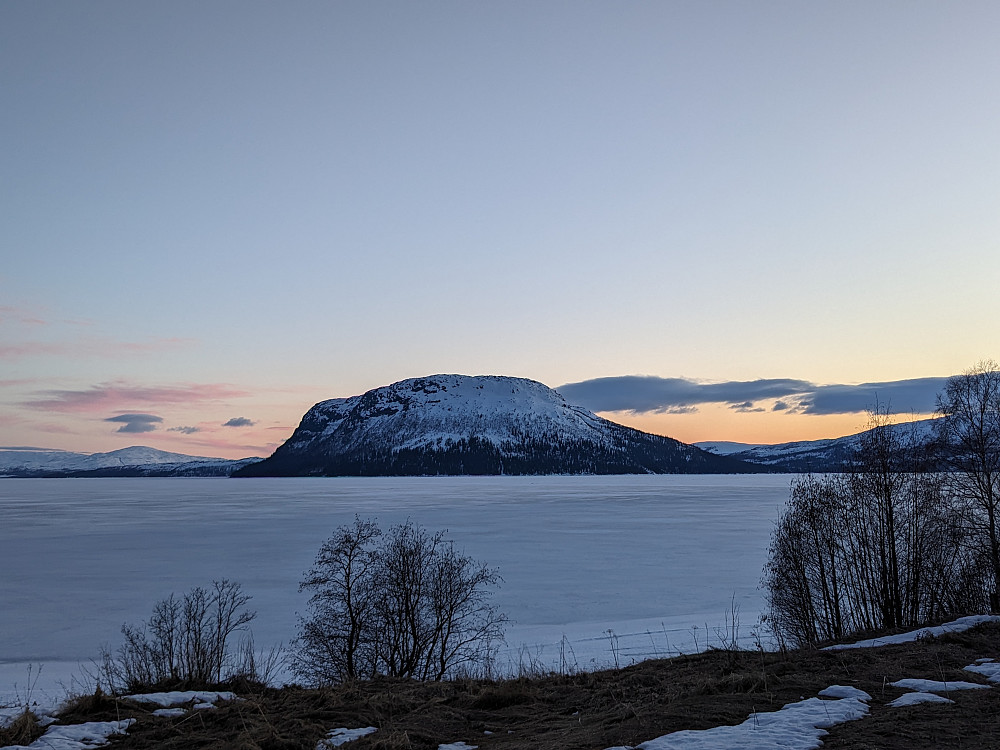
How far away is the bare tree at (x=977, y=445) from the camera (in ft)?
79.0

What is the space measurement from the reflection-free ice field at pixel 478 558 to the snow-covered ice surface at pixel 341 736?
9.27 metres

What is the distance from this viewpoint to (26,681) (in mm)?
20469

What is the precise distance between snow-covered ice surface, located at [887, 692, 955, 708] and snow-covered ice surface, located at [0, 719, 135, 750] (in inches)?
364

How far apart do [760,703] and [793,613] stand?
2383 centimetres

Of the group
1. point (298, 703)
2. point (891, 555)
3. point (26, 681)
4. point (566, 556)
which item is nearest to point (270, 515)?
point (566, 556)

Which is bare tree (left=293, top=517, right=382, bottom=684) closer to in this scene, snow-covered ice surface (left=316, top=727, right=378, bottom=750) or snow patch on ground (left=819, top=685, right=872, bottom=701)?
snow-covered ice surface (left=316, top=727, right=378, bottom=750)

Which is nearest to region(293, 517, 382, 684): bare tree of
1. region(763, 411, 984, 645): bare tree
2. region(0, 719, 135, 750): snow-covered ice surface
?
region(0, 719, 135, 750): snow-covered ice surface

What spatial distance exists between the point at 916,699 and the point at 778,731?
2.16m

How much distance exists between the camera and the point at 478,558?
155 ft

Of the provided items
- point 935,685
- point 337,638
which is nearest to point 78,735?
point 935,685

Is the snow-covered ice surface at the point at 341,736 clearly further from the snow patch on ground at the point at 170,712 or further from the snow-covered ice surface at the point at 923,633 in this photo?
the snow-covered ice surface at the point at 923,633

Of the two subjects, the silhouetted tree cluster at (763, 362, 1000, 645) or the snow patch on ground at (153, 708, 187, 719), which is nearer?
the snow patch on ground at (153, 708, 187, 719)

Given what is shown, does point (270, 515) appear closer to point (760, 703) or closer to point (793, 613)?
point (793, 613)

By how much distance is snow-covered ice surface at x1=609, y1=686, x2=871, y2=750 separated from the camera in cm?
627
